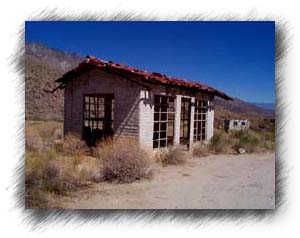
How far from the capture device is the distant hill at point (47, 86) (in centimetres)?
672

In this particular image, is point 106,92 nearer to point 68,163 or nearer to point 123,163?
point 123,163

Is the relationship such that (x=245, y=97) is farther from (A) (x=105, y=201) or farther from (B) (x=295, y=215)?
(A) (x=105, y=201)

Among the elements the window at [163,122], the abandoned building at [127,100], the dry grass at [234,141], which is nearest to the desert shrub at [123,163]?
the abandoned building at [127,100]

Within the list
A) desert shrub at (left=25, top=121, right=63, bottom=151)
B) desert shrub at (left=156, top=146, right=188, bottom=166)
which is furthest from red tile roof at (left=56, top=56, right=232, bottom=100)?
desert shrub at (left=156, top=146, right=188, bottom=166)

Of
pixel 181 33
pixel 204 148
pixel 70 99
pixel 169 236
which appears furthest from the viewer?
pixel 204 148

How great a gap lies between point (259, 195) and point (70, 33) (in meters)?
3.41

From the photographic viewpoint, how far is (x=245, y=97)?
7430 millimetres

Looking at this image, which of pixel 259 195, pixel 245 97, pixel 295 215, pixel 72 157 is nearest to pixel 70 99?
pixel 72 157

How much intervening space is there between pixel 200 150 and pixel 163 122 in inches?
38.9

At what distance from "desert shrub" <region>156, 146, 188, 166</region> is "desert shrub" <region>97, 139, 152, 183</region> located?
88 cm

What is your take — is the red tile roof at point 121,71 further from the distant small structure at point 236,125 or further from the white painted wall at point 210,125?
the white painted wall at point 210,125

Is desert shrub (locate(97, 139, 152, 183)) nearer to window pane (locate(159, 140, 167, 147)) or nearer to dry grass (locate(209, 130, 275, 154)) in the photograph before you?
window pane (locate(159, 140, 167, 147))

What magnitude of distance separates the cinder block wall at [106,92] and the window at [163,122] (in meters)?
0.58

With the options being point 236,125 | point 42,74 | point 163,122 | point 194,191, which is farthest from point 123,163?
point 236,125
